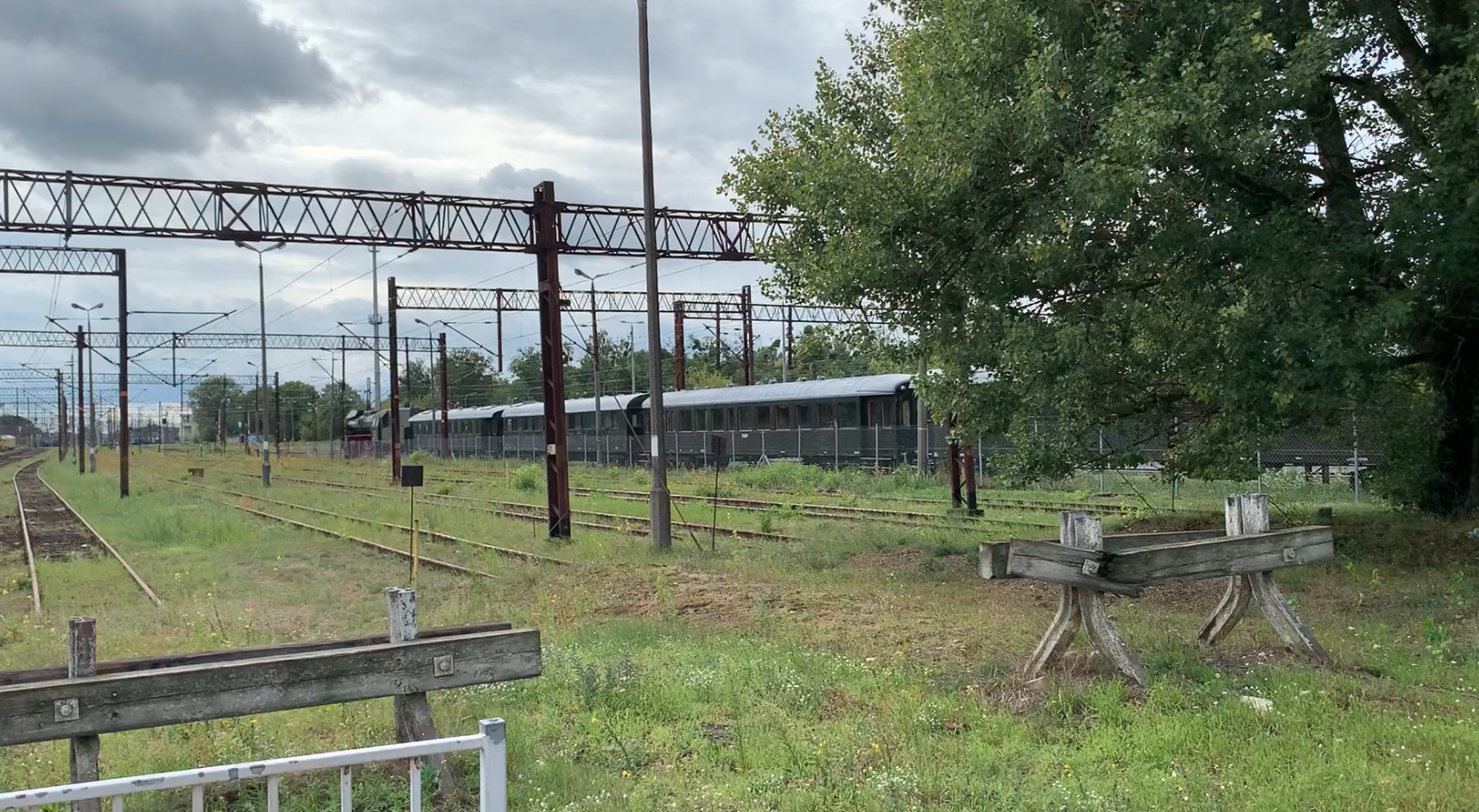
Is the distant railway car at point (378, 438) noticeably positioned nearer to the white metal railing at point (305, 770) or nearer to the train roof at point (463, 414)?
the train roof at point (463, 414)

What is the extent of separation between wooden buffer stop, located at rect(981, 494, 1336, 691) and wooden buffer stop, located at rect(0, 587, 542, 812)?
10.3 ft

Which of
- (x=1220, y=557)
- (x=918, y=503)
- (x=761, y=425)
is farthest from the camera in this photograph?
(x=761, y=425)

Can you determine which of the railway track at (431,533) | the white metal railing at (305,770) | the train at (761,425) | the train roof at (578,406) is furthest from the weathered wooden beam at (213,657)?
the train roof at (578,406)

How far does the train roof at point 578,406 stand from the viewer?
46938 mm

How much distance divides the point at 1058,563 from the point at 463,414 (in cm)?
6151

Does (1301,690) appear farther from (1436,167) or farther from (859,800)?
(1436,167)

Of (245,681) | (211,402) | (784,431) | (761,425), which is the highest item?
(211,402)

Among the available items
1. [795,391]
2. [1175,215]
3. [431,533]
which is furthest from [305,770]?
[795,391]

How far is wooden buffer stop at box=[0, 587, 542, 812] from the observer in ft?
14.3

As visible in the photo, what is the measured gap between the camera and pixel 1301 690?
6.23 meters

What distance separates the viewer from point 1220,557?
6941 millimetres

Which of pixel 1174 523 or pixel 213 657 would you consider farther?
pixel 1174 523

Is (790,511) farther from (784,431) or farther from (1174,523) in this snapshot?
(784,431)

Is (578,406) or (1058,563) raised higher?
(578,406)
